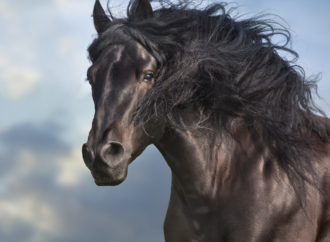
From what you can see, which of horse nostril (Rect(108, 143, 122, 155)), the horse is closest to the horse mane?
the horse

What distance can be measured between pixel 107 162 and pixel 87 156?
17cm

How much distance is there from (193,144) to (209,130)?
0.22 meters

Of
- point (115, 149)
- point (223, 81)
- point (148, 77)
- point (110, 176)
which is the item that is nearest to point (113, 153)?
point (115, 149)

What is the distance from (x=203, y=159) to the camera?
11.2 feet

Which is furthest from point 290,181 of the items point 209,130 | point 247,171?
point 209,130

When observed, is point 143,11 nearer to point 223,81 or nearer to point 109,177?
point 223,81

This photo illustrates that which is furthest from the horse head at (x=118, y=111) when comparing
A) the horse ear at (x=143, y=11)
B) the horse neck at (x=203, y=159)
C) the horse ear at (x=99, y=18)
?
the horse ear at (x=99, y=18)

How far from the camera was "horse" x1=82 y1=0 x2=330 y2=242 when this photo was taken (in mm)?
3166

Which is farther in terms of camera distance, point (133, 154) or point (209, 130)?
point (209, 130)

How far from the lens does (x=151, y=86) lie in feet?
10.7

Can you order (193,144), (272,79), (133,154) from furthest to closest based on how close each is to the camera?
(272,79) < (193,144) < (133,154)

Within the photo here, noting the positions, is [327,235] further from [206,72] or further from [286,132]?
[206,72]

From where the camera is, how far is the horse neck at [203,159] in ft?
11.1

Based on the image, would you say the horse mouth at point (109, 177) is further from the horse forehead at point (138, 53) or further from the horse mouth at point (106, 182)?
the horse forehead at point (138, 53)
